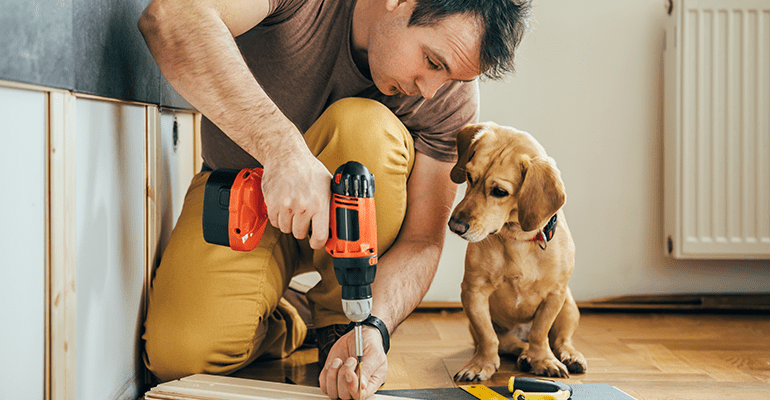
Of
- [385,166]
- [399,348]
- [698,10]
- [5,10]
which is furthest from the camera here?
[698,10]

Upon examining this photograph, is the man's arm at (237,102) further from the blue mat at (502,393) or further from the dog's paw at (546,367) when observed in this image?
the dog's paw at (546,367)

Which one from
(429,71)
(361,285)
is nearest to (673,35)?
(429,71)

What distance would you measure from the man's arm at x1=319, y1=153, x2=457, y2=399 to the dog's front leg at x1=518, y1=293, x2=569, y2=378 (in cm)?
29

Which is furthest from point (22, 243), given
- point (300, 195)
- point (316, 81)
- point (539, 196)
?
point (539, 196)

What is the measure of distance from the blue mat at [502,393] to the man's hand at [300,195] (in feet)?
1.30

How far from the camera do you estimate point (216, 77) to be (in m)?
0.97

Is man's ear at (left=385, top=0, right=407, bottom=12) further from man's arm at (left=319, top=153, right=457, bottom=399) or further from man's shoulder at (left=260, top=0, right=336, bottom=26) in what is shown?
man's arm at (left=319, top=153, right=457, bottom=399)

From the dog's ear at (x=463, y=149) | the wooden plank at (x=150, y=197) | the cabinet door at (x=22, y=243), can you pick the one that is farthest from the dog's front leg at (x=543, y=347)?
the cabinet door at (x=22, y=243)

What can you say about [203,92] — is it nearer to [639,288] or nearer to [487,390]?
[487,390]

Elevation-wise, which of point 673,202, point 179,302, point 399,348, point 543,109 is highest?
point 543,109

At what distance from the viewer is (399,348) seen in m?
1.58

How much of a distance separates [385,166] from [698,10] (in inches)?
57.6

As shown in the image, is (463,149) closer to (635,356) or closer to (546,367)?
(546,367)

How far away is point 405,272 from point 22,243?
2.38ft
